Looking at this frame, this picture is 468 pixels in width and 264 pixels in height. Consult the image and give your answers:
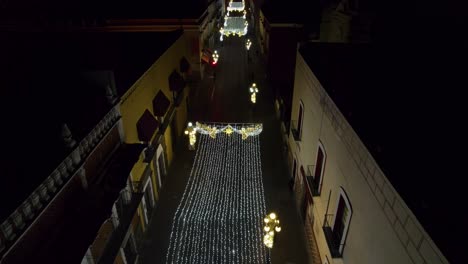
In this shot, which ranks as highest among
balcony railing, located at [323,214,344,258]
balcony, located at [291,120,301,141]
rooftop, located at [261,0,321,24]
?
rooftop, located at [261,0,321,24]

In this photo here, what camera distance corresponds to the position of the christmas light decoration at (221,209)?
46.8 feet

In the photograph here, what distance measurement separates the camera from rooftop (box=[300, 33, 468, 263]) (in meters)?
6.00

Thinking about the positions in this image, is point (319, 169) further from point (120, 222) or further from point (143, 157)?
point (143, 157)

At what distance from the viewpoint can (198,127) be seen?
1983cm

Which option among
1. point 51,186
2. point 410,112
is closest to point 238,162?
point 410,112

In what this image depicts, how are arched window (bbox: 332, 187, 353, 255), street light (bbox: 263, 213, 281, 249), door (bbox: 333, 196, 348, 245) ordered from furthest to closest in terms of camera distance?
1. street light (bbox: 263, 213, 281, 249)
2. door (bbox: 333, 196, 348, 245)
3. arched window (bbox: 332, 187, 353, 255)

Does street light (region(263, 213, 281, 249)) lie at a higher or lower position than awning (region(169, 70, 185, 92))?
lower

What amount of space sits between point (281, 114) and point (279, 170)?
6.06 meters

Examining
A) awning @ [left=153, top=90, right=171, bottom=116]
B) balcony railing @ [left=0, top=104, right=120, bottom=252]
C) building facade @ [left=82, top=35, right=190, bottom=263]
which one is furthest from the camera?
awning @ [left=153, top=90, right=171, bottom=116]

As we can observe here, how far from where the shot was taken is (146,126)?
14914mm

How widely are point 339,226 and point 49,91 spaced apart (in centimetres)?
1202

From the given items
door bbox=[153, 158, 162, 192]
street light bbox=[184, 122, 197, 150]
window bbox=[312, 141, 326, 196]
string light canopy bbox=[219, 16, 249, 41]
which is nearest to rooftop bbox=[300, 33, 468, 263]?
window bbox=[312, 141, 326, 196]

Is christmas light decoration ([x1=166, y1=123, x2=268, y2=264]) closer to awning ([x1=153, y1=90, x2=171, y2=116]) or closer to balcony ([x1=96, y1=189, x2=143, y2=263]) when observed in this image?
balcony ([x1=96, y1=189, x2=143, y2=263])

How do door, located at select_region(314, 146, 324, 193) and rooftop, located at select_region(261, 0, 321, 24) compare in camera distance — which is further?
rooftop, located at select_region(261, 0, 321, 24)
